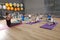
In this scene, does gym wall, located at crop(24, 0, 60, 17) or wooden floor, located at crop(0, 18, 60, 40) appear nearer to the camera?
wooden floor, located at crop(0, 18, 60, 40)

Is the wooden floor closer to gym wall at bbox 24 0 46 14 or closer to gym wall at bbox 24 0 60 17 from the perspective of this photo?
gym wall at bbox 24 0 60 17

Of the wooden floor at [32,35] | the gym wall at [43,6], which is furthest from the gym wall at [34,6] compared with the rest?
the wooden floor at [32,35]

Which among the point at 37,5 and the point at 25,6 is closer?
the point at 37,5

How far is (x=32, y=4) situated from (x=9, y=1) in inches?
51.9

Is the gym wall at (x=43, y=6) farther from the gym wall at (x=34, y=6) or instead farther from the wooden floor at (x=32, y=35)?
the wooden floor at (x=32, y=35)

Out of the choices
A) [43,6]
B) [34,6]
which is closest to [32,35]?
[43,6]

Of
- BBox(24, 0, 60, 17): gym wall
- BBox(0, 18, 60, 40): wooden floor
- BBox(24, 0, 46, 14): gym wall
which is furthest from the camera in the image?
BBox(24, 0, 46, 14): gym wall

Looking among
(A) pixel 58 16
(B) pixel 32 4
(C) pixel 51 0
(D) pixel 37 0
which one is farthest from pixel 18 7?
(A) pixel 58 16

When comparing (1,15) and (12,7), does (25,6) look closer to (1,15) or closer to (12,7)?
(12,7)

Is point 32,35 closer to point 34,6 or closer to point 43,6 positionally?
point 43,6

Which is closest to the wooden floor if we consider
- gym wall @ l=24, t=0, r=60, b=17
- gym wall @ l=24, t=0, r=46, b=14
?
gym wall @ l=24, t=0, r=60, b=17

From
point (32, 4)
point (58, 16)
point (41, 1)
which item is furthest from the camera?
point (32, 4)

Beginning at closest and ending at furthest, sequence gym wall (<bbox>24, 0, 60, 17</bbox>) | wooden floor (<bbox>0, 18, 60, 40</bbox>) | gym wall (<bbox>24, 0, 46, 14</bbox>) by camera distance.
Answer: wooden floor (<bbox>0, 18, 60, 40</bbox>), gym wall (<bbox>24, 0, 60, 17</bbox>), gym wall (<bbox>24, 0, 46, 14</bbox>)

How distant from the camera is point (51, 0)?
4527 mm
